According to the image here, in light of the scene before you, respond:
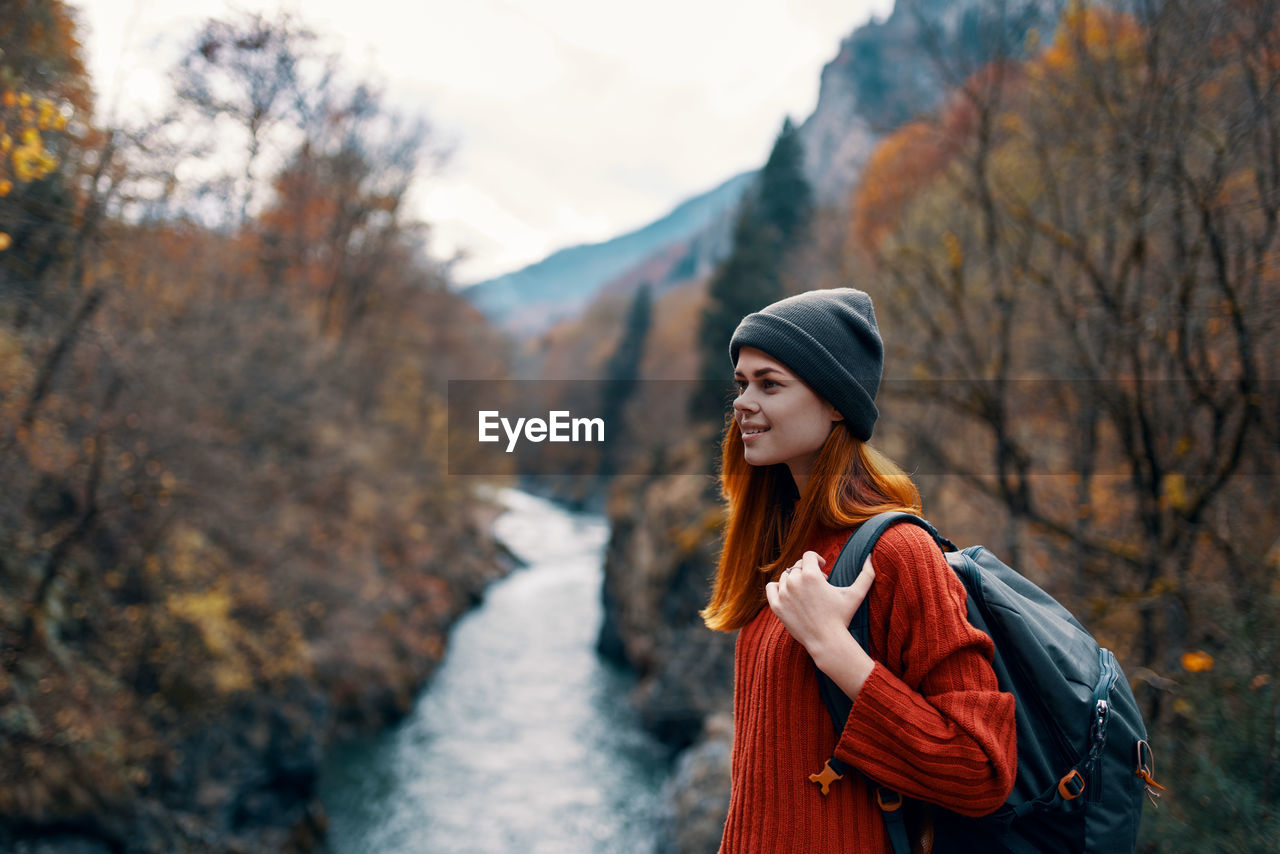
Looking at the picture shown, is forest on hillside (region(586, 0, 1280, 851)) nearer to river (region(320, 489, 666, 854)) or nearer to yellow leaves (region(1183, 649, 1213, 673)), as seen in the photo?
yellow leaves (region(1183, 649, 1213, 673))

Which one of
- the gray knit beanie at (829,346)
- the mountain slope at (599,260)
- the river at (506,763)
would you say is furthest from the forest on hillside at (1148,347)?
the mountain slope at (599,260)

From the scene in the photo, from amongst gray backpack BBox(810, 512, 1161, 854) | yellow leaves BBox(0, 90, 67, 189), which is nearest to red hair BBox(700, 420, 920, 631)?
gray backpack BBox(810, 512, 1161, 854)

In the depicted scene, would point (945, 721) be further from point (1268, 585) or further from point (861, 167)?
point (861, 167)

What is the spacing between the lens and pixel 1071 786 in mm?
1130

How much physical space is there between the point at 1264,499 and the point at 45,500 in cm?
1020

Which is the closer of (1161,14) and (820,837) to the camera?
(820,837)

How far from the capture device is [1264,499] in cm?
435

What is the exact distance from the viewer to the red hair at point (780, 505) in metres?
1.38

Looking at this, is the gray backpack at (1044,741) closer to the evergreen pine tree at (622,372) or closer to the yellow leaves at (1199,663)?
the yellow leaves at (1199,663)

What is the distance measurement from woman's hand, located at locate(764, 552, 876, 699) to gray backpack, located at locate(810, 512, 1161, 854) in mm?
52

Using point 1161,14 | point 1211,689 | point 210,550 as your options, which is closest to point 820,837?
point 1211,689

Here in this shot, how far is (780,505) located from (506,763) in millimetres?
13762

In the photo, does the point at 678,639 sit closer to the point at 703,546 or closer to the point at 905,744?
the point at 703,546

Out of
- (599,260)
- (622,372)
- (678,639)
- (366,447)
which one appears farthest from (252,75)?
(599,260)
